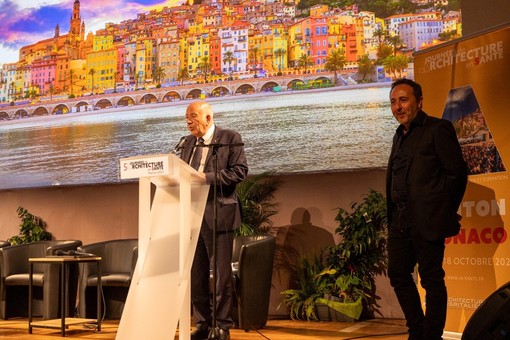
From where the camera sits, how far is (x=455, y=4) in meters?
5.60

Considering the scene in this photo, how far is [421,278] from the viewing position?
354 centimetres

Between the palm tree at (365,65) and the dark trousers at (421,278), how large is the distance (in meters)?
2.61

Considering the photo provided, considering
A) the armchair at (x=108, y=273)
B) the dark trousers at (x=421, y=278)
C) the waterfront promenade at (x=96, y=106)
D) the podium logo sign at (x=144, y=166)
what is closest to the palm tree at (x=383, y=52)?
the waterfront promenade at (x=96, y=106)

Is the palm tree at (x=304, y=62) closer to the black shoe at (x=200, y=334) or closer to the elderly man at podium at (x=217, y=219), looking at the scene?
the elderly man at podium at (x=217, y=219)

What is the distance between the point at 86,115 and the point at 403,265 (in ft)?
16.1

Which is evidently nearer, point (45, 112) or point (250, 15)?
point (250, 15)

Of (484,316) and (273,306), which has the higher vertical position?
(484,316)

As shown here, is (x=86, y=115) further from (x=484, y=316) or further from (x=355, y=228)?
(x=484, y=316)

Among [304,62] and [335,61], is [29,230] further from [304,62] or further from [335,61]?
[335,61]

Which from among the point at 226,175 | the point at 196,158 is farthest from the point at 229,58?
the point at 226,175

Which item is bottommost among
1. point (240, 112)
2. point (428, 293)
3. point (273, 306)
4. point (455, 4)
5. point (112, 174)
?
point (273, 306)

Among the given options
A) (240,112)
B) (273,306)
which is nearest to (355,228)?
(273,306)

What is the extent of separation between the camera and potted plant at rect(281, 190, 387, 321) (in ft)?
18.4

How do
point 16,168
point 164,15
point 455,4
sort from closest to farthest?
point 455,4, point 164,15, point 16,168
